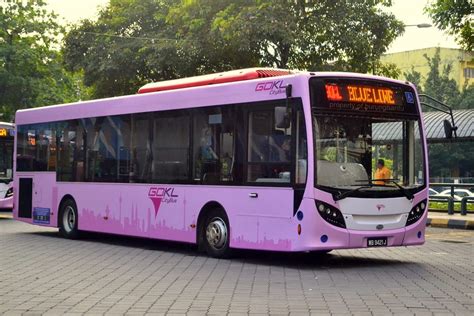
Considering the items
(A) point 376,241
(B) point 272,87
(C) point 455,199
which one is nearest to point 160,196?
(B) point 272,87

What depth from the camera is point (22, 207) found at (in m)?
20.0

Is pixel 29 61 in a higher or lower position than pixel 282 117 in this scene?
higher

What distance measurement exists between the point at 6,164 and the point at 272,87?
1632cm

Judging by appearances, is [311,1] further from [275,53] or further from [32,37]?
[32,37]

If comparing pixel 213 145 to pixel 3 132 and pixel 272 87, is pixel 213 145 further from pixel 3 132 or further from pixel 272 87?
pixel 3 132

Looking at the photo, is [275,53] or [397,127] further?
[275,53]

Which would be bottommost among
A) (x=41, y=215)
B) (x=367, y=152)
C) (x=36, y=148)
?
(x=41, y=215)

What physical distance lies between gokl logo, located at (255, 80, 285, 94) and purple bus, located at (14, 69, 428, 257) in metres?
0.02

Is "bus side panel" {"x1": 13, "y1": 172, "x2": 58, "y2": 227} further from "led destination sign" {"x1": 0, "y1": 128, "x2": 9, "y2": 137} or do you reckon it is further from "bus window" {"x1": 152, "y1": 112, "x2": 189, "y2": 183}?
"led destination sign" {"x1": 0, "y1": 128, "x2": 9, "y2": 137}

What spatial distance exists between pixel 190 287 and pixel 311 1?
20.8 m

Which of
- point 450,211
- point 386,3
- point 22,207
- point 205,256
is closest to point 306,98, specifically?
point 205,256

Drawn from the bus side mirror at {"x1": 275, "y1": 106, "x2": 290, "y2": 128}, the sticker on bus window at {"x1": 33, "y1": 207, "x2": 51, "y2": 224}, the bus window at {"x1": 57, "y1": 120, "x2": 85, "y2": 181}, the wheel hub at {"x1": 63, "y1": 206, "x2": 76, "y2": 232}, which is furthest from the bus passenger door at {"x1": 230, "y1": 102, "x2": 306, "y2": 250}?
the sticker on bus window at {"x1": 33, "y1": 207, "x2": 51, "y2": 224}

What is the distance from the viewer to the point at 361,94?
43.2 feet

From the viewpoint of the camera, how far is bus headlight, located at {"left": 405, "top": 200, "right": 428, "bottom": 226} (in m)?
13.3
